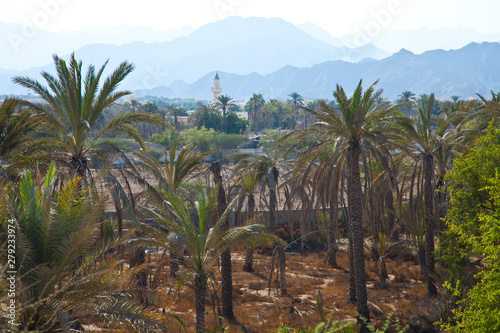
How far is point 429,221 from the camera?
20281mm

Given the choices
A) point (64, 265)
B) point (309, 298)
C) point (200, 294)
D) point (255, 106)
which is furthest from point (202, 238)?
point (255, 106)

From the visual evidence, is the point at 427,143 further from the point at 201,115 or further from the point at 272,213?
the point at 201,115

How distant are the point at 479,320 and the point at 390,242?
2097cm

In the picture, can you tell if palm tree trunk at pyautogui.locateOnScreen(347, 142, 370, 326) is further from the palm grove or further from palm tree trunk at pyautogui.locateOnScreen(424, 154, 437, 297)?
palm tree trunk at pyautogui.locateOnScreen(424, 154, 437, 297)

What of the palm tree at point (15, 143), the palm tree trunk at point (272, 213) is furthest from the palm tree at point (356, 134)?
the palm tree at point (15, 143)

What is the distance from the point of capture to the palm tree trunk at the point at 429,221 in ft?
63.3

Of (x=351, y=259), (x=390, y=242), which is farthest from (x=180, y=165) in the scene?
(x=390, y=242)

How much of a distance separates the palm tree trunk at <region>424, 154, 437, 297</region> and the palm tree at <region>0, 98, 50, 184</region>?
14.5 metres

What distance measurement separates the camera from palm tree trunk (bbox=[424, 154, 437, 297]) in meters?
19.3

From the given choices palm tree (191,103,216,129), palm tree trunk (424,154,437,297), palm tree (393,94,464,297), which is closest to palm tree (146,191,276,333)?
palm tree (393,94,464,297)

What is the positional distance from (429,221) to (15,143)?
54.1 ft

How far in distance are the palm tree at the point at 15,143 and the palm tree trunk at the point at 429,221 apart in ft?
47.7

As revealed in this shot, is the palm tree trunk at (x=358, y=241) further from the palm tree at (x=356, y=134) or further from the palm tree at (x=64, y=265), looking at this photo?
the palm tree at (x=64, y=265)

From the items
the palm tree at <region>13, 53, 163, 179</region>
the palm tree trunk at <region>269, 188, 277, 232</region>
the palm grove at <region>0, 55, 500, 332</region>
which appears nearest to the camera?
the palm grove at <region>0, 55, 500, 332</region>
